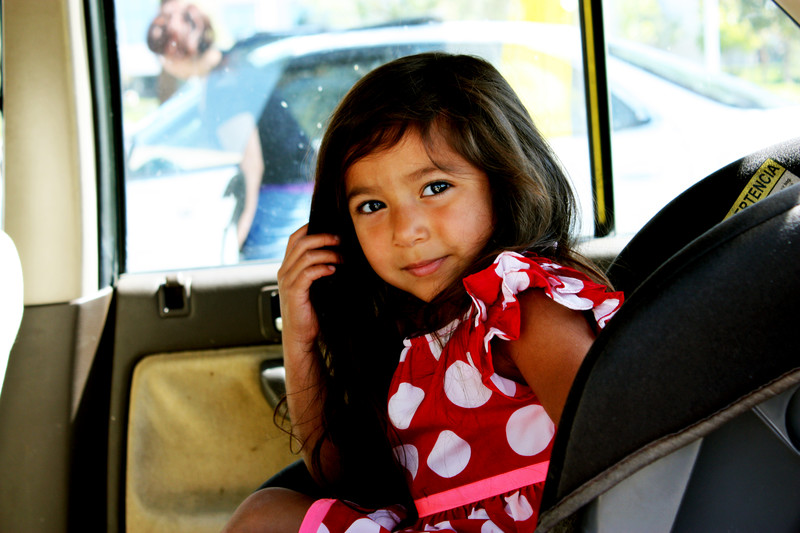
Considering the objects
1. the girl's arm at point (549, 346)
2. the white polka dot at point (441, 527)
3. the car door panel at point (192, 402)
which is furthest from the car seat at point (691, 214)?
the car door panel at point (192, 402)

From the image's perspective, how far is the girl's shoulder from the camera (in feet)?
3.08

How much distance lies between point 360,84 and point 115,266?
34.8 inches

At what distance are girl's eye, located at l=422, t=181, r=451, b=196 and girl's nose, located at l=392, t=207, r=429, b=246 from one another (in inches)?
1.4

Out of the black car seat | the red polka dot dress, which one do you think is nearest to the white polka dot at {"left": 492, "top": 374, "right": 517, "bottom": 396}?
the red polka dot dress

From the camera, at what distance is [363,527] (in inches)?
43.7

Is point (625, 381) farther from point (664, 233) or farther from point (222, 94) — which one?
point (222, 94)

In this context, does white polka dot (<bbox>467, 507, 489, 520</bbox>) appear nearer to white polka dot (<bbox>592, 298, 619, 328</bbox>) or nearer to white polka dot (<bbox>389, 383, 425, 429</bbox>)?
white polka dot (<bbox>389, 383, 425, 429</bbox>)

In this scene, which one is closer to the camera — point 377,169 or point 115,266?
point 377,169

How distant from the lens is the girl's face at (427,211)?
3.90 feet

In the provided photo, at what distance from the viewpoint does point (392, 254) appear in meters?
1.24

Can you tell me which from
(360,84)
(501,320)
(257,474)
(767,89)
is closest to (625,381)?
(501,320)

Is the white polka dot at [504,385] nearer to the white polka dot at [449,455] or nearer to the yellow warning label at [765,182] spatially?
the white polka dot at [449,455]

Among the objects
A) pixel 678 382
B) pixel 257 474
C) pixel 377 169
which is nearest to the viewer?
pixel 678 382

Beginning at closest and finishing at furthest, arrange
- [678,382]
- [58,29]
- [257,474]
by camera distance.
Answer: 1. [678,382]
2. [58,29]
3. [257,474]
